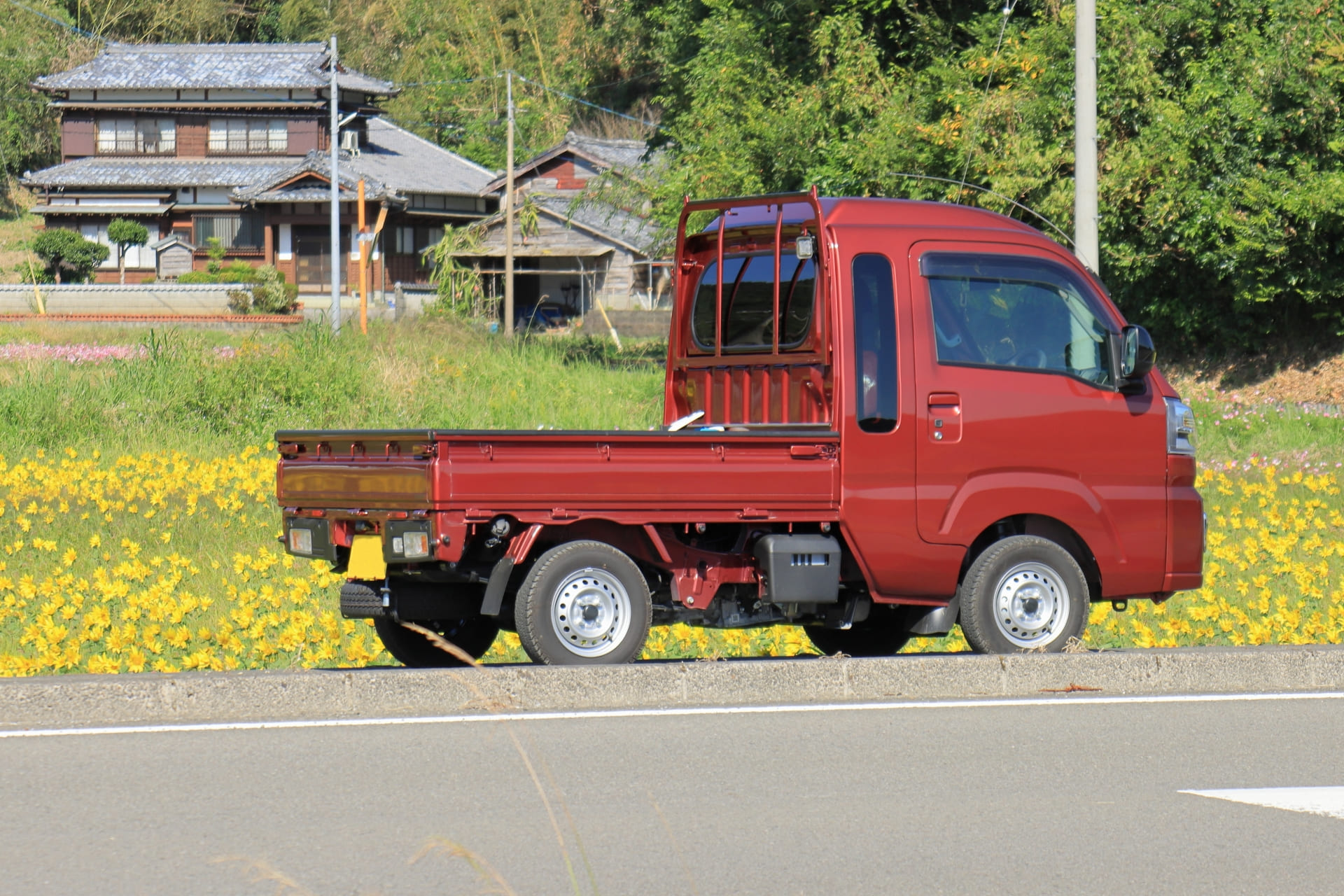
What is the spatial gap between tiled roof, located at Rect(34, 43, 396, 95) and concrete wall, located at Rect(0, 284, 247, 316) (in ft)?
40.4

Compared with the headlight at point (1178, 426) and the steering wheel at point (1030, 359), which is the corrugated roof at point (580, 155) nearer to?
the headlight at point (1178, 426)

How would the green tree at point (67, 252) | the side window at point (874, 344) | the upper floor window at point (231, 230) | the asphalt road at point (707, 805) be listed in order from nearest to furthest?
1. the asphalt road at point (707, 805)
2. the side window at point (874, 344)
3. the green tree at point (67, 252)
4. the upper floor window at point (231, 230)

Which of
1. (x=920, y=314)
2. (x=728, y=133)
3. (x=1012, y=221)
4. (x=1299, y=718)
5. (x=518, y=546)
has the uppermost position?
(x=728, y=133)

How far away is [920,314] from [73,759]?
441 centimetres

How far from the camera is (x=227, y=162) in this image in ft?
209

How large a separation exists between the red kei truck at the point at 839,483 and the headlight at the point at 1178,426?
2cm

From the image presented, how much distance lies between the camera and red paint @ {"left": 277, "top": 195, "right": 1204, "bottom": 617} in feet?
25.3

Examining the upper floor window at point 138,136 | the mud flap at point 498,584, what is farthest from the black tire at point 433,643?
the upper floor window at point 138,136

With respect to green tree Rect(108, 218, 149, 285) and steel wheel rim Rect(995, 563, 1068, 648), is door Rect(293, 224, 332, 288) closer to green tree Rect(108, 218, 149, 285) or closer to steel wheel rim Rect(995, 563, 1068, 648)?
green tree Rect(108, 218, 149, 285)

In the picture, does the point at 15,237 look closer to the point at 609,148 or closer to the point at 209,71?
the point at 209,71

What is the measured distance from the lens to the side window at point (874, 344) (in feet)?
27.1

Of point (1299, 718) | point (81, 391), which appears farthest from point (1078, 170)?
point (81, 391)

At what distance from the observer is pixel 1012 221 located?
902 centimetres

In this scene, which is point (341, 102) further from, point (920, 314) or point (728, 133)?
point (920, 314)
